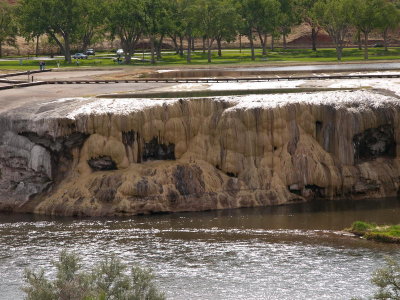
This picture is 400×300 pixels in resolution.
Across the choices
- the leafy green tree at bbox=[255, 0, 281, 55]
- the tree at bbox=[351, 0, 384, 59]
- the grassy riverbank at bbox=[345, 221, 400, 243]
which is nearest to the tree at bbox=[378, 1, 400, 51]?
the tree at bbox=[351, 0, 384, 59]

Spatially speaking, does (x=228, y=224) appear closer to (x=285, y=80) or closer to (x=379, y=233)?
(x=379, y=233)

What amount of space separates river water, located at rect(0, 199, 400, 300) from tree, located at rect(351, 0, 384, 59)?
53.3m

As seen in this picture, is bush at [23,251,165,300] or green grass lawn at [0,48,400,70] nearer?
bush at [23,251,165,300]

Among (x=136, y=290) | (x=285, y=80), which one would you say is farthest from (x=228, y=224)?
(x=285, y=80)

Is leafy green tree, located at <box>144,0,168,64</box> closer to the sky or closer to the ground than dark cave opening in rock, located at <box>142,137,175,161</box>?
closer to the sky

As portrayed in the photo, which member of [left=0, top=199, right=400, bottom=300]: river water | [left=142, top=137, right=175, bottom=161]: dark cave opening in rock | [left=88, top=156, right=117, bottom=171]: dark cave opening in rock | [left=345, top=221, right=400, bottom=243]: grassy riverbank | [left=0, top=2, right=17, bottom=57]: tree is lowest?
[left=0, top=199, right=400, bottom=300]: river water

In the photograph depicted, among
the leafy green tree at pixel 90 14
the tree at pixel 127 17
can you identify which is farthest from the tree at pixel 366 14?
the leafy green tree at pixel 90 14

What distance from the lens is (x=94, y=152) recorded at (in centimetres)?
4775

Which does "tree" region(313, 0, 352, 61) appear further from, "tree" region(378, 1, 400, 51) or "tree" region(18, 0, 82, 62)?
"tree" region(18, 0, 82, 62)

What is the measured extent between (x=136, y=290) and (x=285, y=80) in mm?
40957

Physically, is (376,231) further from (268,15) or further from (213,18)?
(268,15)

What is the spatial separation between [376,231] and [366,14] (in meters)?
62.5

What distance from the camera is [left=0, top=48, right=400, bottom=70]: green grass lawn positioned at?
96.8 meters

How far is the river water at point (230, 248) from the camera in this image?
107 feet
